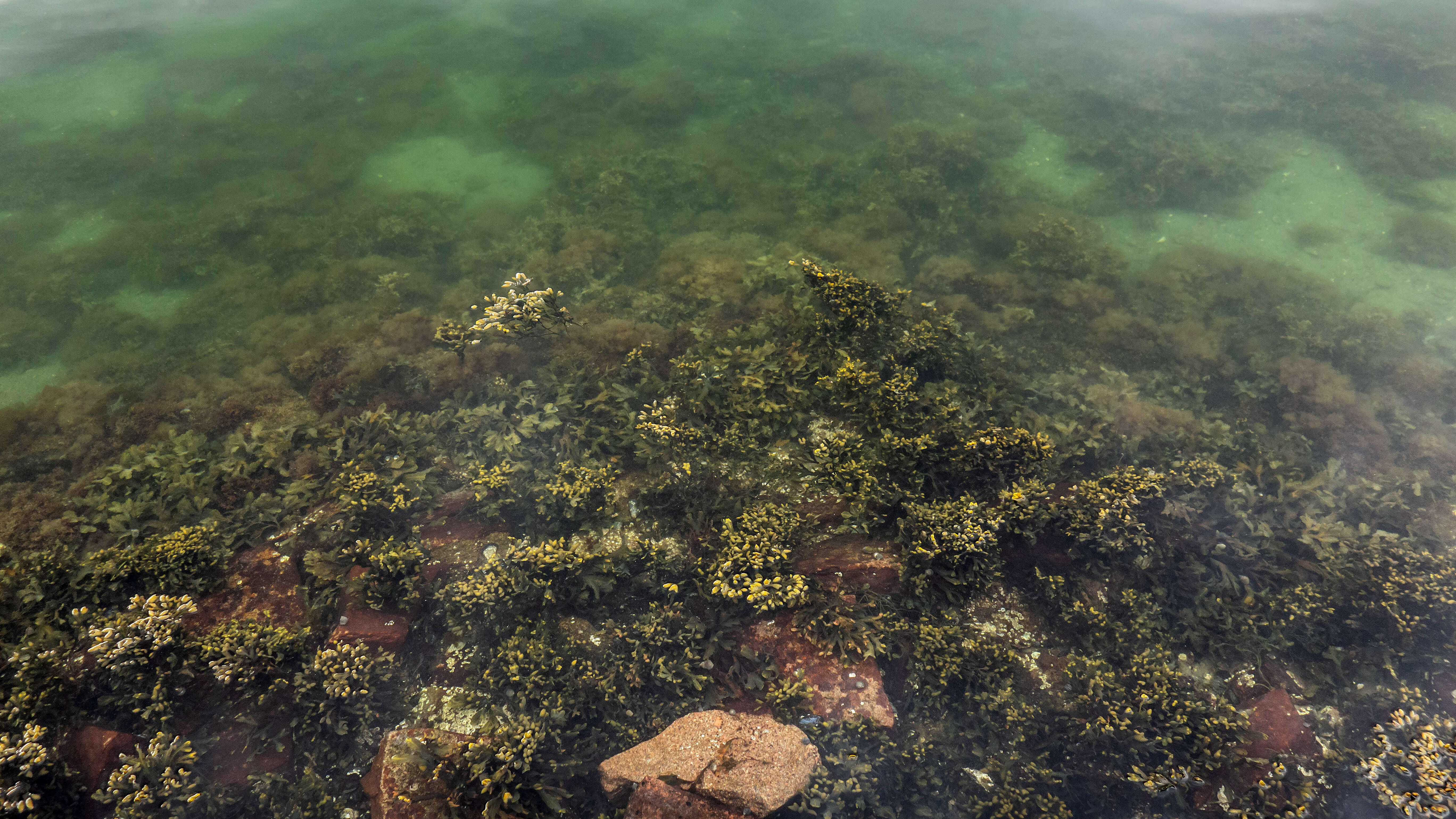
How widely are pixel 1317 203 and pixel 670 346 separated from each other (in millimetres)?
12546

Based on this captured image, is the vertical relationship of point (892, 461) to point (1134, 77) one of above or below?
below

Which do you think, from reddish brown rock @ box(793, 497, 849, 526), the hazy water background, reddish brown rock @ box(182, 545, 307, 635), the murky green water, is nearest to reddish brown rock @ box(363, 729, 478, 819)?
the murky green water

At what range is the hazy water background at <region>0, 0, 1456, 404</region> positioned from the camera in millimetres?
9508

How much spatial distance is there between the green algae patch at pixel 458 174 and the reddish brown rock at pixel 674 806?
955 centimetres

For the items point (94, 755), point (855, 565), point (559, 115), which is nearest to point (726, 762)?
point (855, 565)

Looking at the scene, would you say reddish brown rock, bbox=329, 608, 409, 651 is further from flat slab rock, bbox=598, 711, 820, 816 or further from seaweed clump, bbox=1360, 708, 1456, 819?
seaweed clump, bbox=1360, 708, 1456, 819

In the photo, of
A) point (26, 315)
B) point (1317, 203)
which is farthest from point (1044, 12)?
point (26, 315)

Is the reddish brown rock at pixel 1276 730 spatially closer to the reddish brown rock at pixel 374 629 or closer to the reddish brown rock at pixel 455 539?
the reddish brown rock at pixel 455 539

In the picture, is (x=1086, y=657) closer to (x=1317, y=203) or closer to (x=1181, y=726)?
(x=1181, y=726)

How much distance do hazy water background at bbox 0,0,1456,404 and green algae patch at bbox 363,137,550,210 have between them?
0.19 feet

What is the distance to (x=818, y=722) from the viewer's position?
5.26m

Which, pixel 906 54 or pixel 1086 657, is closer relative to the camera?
pixel 1086 657

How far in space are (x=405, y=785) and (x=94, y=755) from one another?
2.37m

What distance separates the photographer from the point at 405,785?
15.4 ft
